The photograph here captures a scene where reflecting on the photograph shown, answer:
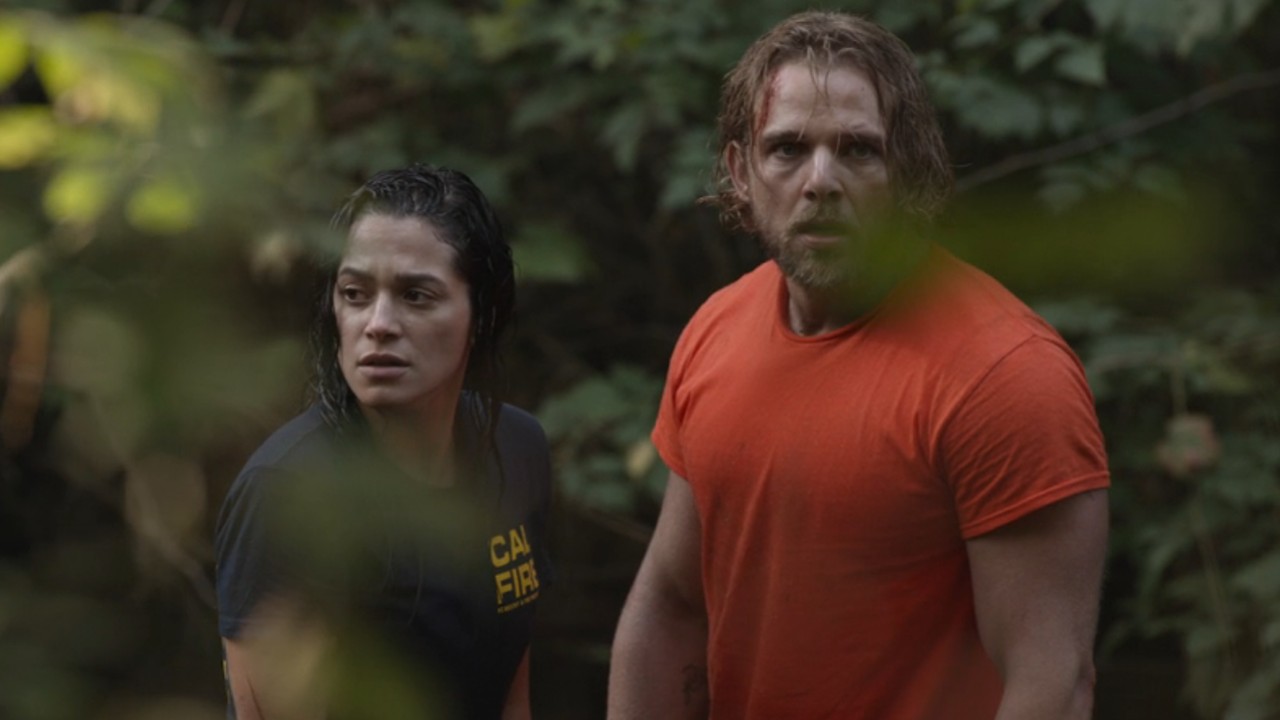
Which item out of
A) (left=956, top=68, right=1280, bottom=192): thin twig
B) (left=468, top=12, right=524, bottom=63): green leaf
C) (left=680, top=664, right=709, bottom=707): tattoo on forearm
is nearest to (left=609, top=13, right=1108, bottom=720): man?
(left=680, top=664, right=709, bottom=707): tattoo on forearm

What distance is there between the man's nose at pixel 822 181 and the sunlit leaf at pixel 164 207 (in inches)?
50.6

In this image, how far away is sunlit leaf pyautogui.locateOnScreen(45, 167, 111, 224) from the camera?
838 millimetres

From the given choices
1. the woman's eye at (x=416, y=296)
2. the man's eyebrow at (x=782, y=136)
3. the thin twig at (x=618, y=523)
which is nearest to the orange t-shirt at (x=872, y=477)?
the man's eyebrow at (x=782, y=136)

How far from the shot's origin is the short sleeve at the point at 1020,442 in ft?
6.31

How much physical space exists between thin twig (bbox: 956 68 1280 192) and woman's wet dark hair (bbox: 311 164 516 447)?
7.63 ft

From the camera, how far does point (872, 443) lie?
204cm

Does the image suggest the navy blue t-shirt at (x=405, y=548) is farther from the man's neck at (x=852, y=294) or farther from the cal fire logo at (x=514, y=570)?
the man's neck at (x=852, y=294)

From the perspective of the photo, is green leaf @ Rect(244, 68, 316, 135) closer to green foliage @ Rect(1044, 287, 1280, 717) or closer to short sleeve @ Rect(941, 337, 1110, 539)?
short sleeve @ Rect(941, 337, 1110, 539)

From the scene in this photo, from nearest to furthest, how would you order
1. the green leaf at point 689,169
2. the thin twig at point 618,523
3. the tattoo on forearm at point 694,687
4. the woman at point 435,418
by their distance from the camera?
1. the woman at point 435,418
2. the tattoo on forearm at point 694,687
3. the green leaf at point 689,169
4. the thin twig at point 618,523

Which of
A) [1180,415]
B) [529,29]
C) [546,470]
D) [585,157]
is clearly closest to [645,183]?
[585,157]

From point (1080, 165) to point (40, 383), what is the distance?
3795mm

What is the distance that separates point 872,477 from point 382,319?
602 millimetres

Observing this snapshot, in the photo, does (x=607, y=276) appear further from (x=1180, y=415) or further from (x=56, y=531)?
(x=56, y=531)

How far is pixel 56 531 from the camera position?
111cm
